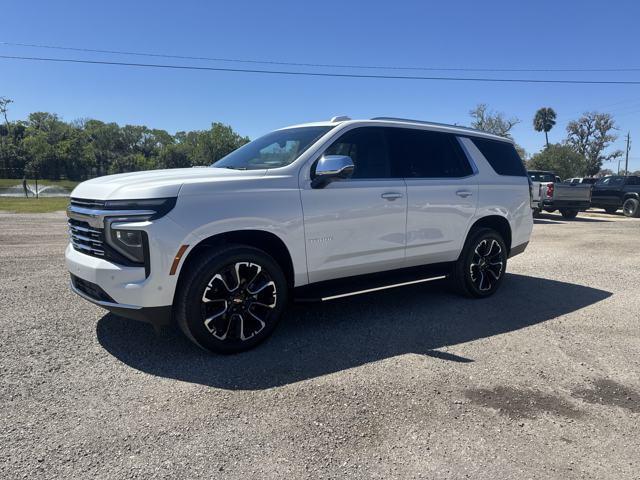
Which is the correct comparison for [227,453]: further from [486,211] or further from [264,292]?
[486,211]

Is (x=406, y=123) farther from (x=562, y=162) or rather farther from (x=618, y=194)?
(x=562, y=162)

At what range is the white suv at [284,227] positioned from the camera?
3.41 meters

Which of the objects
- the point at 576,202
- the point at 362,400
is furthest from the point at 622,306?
the point at 576,202

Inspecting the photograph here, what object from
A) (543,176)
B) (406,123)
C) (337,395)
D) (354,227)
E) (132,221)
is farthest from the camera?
(543,176)

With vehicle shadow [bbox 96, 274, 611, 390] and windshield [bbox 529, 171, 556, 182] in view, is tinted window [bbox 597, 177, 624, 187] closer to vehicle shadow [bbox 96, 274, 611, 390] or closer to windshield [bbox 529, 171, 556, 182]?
windshield [bbox 529, 171, 556, 182]

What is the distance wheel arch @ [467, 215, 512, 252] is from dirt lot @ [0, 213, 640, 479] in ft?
3.06

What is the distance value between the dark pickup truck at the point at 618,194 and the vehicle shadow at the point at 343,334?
17.5 meters

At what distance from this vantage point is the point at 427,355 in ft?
12.7

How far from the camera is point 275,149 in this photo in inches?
182

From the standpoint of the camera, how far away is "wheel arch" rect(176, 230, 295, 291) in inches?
142

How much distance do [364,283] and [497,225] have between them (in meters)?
2.42

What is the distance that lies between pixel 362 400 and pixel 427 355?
3.27 feet

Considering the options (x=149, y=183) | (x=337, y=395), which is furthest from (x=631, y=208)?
(x=149, y=183)

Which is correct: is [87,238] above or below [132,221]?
below
